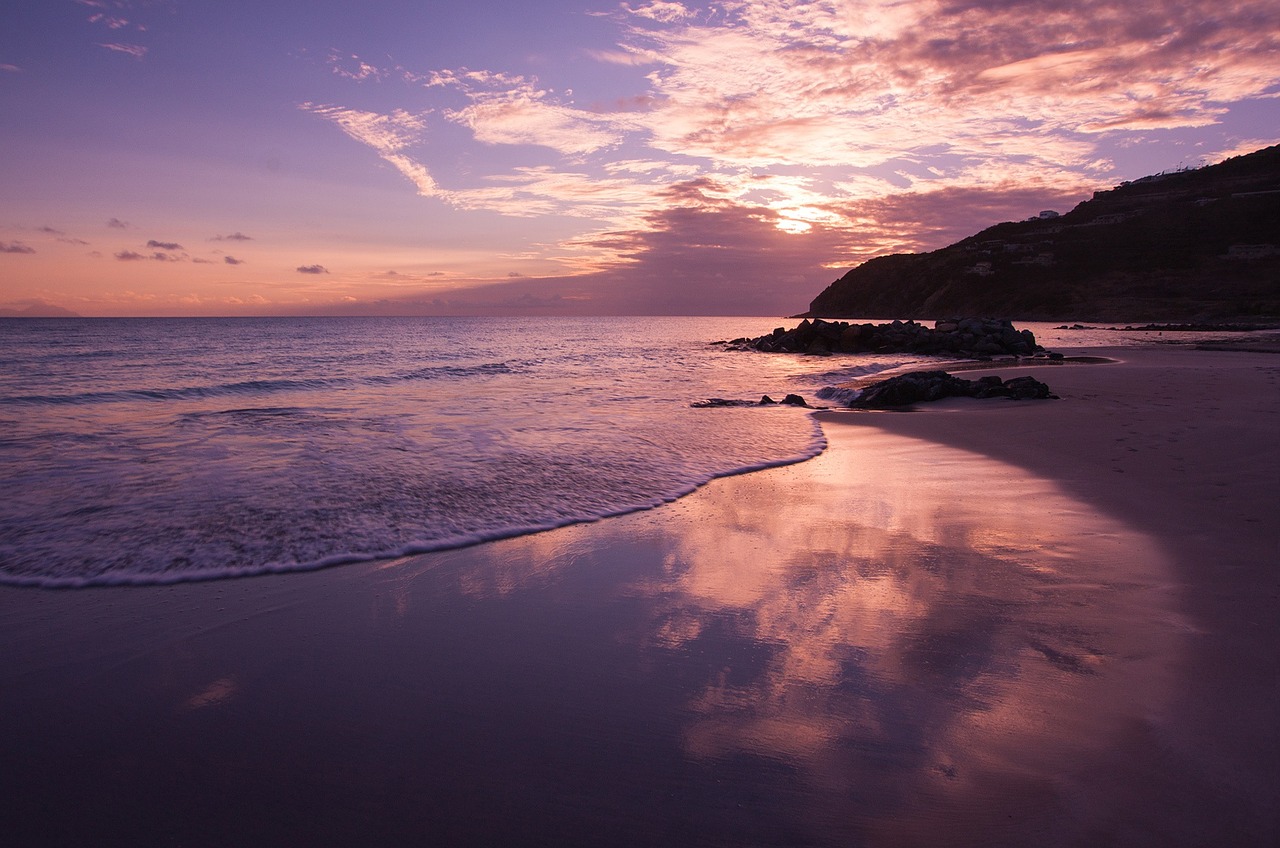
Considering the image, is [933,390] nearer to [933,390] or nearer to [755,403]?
[933,390]

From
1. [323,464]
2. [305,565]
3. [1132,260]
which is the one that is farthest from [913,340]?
[1132,260]

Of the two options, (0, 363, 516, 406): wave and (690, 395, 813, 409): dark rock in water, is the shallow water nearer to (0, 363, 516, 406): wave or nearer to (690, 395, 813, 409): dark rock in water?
(690, 395, 813, 409): dark rock in water

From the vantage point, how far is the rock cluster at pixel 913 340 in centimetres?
3144

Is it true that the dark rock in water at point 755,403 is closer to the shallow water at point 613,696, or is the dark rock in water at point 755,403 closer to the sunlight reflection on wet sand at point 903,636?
the sunlight reflection on wet sand at point 903,636

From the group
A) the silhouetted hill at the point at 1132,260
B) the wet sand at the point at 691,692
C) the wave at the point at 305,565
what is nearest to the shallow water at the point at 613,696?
the wet sand at the point at 691,692

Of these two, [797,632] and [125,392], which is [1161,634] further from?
[125,392]

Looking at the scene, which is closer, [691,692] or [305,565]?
[691,692]

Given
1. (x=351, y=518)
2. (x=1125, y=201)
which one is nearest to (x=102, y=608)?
(x=351, y=518)

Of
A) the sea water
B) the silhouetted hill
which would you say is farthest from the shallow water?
the silhouetted hill

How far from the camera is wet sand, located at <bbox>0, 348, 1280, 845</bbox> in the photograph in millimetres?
2488

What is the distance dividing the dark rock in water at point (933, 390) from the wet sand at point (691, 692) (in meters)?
8.77

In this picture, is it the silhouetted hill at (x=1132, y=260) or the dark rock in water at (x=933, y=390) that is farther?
the silhouetted hill at (x=1132, y=260)

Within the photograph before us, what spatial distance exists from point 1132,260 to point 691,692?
9389cm

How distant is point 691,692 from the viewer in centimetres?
333
